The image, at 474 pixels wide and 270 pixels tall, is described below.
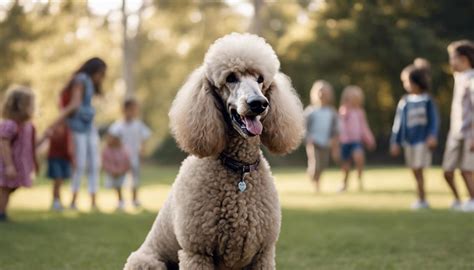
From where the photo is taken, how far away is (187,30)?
37781mm

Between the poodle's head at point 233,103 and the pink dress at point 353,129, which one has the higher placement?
the poodle's head at point 233,103

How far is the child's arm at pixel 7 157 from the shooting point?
7.92 metres

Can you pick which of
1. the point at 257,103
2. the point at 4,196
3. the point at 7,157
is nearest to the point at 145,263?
the point at 257,103

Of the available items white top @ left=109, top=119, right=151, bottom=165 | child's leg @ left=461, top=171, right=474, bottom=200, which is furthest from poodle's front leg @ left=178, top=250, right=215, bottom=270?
white top @ left=109, top=119, right=151, bottom=165

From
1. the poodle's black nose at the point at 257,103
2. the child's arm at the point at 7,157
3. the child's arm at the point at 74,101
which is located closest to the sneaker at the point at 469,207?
the child's arm at the point at 74,101

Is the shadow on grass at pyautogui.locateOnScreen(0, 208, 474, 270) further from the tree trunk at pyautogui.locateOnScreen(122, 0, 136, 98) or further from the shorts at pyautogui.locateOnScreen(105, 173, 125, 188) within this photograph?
the tree trunk at pyautogui.locateOnScreen(122, 0, 136, 98)

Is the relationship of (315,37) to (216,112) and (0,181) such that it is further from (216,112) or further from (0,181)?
(216,112)

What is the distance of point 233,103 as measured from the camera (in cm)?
364

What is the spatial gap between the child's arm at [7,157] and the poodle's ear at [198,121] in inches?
184

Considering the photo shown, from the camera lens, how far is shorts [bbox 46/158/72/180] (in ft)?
32.5

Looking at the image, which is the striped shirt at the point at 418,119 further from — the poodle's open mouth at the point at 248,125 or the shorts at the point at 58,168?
the poodle's open mouth at the point at 248,125

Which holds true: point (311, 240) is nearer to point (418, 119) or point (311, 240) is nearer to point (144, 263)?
point (144, 263)

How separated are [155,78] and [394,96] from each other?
50.9ft

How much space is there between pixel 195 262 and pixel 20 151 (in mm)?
5335
